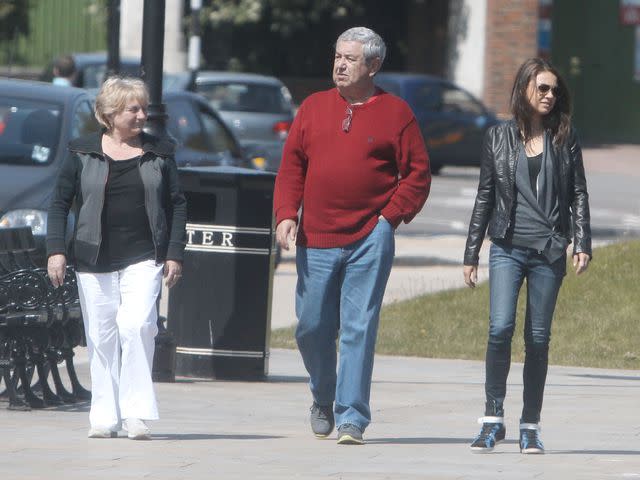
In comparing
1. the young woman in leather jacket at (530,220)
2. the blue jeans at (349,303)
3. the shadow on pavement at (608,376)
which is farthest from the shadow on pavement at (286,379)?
the young woman in leather jacket at (530,220)

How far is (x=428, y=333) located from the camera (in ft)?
39.0

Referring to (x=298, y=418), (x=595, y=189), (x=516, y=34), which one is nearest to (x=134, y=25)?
(x=516, y=34)

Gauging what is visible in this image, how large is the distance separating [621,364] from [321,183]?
4.33 metres

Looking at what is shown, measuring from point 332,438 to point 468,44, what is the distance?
2853 cm

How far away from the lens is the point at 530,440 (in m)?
7.14

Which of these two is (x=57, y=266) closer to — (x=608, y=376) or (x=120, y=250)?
(x=120, y=250)

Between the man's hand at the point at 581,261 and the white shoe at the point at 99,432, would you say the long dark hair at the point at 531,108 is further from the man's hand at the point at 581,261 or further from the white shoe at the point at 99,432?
the white shoe at the point at 99,432

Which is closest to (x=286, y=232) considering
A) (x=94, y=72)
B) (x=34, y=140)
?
(x=34, y=140)

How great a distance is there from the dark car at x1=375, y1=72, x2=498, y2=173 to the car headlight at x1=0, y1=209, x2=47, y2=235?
17.9 metres

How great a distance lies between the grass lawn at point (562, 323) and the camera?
11312mm

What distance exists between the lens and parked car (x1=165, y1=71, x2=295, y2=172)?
24031 millimetres

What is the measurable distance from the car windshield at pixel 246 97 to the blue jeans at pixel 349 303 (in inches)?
672

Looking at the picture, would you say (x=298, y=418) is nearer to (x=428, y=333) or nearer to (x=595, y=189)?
(x=428, y=333)

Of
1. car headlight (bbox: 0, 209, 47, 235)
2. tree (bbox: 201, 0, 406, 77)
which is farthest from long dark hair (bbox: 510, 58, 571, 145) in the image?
tree (bbox: 201, 0, 406, 77)
